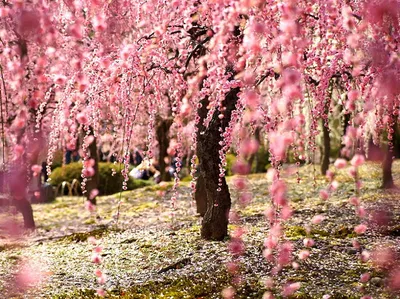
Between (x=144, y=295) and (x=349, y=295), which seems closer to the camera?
(x=349, y=295)

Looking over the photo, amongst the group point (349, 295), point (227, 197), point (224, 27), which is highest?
point (224, 27)

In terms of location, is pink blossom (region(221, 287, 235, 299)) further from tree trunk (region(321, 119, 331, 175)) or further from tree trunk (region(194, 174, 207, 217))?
tree trunk (region(321, 119, 331, 175))

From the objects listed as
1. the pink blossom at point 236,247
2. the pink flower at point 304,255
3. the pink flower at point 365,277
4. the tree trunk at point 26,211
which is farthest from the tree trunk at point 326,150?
the pink flower at point 365,277

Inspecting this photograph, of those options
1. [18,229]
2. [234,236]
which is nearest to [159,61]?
[234,236]

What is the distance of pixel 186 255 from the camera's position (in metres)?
6.24

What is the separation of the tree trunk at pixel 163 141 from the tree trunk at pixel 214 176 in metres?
7.34

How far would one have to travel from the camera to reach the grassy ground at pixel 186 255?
16.8 feet

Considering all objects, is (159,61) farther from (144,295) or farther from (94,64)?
(144,295)

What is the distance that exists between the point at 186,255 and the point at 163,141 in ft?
27.6

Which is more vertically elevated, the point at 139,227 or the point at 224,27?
the point at 224,27

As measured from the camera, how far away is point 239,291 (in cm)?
494

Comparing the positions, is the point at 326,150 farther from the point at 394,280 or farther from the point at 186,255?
the point at 394,280

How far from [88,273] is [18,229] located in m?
4.42

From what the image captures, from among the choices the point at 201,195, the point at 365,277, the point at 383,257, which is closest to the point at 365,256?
the point at 383,257
